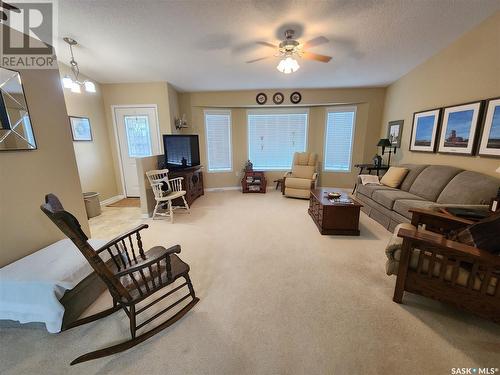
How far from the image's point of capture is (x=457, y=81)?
2789 millimetres

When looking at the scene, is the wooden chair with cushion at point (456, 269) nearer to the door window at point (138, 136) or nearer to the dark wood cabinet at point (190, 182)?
the dark wood cabinet at point (190, 182)

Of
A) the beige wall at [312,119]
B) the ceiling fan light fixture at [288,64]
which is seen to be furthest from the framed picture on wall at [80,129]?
the ceiling fan light fixture at [288,64]

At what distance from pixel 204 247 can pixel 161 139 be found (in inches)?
116

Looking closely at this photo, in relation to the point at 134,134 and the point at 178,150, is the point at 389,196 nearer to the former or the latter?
the point at 178,150

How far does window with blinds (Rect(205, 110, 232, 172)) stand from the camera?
17.0 feet

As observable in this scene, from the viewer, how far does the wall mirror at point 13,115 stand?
65.1 inches

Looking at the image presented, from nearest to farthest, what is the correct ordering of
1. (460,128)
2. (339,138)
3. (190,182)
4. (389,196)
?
(460,128), (389,196), (190,182), (339,138)

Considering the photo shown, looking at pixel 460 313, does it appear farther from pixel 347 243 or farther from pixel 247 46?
pixel 247 46

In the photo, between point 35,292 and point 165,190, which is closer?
point 35,292

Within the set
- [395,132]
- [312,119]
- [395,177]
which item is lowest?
[395,177]

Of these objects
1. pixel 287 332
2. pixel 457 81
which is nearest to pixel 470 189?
pixel 457 81

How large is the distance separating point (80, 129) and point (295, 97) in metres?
4.59

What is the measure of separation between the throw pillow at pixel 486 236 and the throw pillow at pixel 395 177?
2.31 meters

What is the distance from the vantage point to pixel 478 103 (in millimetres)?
2482
